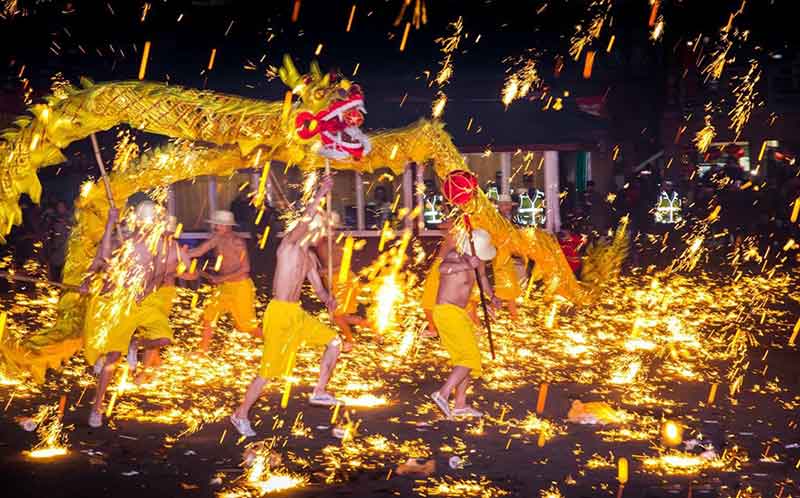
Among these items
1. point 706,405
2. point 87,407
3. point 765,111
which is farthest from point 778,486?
point 765,111

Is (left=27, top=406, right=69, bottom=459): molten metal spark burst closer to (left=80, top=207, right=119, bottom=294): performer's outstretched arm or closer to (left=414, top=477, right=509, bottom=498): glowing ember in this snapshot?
(left=80, top=207, right=119, bottom=294): performer's outstretched arm

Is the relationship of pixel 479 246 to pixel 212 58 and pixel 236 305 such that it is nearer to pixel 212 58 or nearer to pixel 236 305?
pixel 236 305

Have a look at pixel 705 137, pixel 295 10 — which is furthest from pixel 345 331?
pixel 705 137

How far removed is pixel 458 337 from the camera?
8.62 metres

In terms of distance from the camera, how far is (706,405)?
9.02m

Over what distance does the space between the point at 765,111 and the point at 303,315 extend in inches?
1100

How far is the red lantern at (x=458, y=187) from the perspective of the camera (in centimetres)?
1058

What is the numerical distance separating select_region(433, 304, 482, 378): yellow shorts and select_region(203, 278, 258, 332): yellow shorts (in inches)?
147

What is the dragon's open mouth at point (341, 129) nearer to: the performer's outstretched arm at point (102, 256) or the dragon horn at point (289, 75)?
the dragon horn at point (289, 75)

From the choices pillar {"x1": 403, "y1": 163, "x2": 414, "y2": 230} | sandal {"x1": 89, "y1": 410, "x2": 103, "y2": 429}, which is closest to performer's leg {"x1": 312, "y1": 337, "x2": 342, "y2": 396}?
sandal {"x1": 89, "y1": 410, "x2": 103, "y2": 429}

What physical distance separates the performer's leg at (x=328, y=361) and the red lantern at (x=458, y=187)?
2516 mm

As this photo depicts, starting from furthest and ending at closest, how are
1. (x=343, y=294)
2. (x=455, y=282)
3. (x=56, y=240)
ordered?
(x=56, y=240)
(x=343, y=294)
(x=455, y=282)

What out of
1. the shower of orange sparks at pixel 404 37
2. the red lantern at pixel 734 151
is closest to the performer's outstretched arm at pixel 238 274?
the shower of orange sparks at pixel 404 37

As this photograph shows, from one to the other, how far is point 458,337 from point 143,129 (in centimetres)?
406
